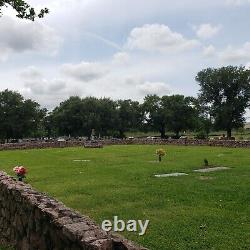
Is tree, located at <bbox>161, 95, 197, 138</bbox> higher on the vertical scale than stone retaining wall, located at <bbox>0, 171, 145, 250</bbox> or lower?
higher

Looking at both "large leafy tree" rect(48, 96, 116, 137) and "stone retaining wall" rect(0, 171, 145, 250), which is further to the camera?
"large leafy tree" rect(48, 96, 116, 137)

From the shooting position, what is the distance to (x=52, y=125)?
92125 mm

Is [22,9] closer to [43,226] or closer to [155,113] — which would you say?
[43,226]

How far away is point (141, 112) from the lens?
296 ft

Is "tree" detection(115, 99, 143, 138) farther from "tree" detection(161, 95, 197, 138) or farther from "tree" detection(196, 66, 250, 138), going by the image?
"tree" detection(196, 66, 250, 138)

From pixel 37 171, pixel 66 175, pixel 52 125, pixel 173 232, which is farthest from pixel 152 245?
pixel 52 125

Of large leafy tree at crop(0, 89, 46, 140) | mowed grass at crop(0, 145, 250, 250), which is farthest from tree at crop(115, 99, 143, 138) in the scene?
mowed grass at crop(0, 145, 250, 250)

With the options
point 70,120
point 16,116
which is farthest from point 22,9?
point 70,120

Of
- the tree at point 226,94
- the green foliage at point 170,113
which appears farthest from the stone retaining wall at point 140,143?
the green foliage at point 170,113

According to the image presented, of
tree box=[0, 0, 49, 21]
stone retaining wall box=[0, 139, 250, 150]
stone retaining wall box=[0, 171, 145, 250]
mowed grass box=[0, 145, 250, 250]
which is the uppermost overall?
tree box=[0, 0, 49, 21]

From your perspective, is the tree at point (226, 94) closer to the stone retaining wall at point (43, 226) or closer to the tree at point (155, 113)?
the tree at point (155, 113)

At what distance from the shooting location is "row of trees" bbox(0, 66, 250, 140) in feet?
220

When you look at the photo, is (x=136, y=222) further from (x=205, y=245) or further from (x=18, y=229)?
(x=18, y=229)

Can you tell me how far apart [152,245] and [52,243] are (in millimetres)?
2267
